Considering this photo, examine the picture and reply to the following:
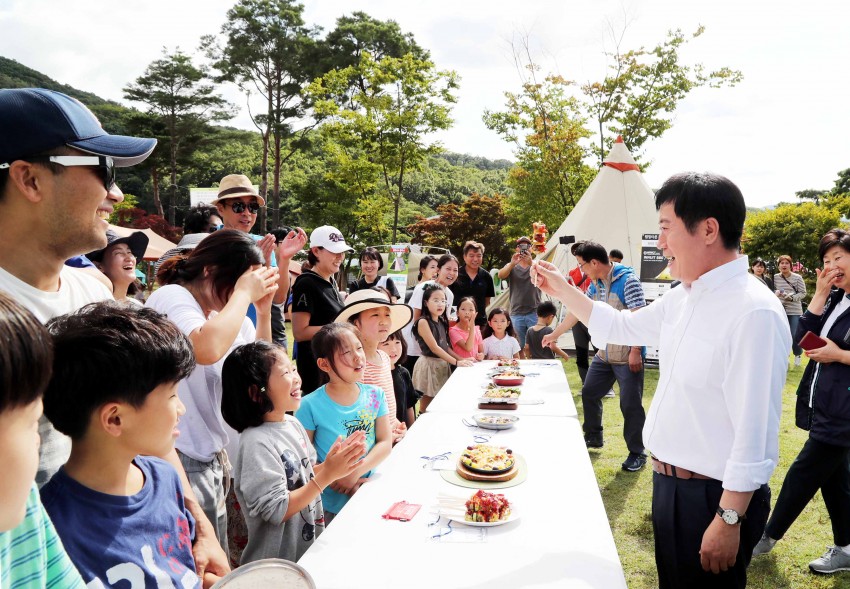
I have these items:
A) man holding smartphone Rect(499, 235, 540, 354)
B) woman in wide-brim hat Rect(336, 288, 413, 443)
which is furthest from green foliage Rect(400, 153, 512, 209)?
woman in wide-brim hat Rect(336, 288, 413, 443)

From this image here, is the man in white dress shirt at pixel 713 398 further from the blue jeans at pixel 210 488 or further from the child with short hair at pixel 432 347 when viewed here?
the child with short hair at pixel 432 347

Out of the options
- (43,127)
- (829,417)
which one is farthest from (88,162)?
(829,417)

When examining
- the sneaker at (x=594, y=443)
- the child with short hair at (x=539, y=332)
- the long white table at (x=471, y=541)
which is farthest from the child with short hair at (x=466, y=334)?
the long white table at (x=471, y=541)

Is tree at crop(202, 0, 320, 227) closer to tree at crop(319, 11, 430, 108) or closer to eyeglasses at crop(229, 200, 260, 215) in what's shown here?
tree at crop(319, 11, 430, 108)

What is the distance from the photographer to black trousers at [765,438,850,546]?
9.89 ft

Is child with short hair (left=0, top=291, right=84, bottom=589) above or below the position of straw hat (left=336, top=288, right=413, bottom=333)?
above

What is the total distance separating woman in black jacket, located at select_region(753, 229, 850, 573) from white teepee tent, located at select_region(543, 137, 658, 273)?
740 cm

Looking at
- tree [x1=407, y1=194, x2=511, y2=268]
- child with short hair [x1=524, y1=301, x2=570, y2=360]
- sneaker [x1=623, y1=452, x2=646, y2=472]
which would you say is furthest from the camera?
tree [x1=407, y1=194, x2=511, y2=268]

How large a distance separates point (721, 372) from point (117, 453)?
1.85m

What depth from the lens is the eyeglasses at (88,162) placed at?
1347 millimetres

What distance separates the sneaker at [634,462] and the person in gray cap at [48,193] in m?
4.09

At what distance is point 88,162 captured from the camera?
4.58 feet

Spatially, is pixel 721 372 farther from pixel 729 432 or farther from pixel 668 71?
pixel 668 71

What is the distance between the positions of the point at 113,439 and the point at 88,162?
2.38ft
